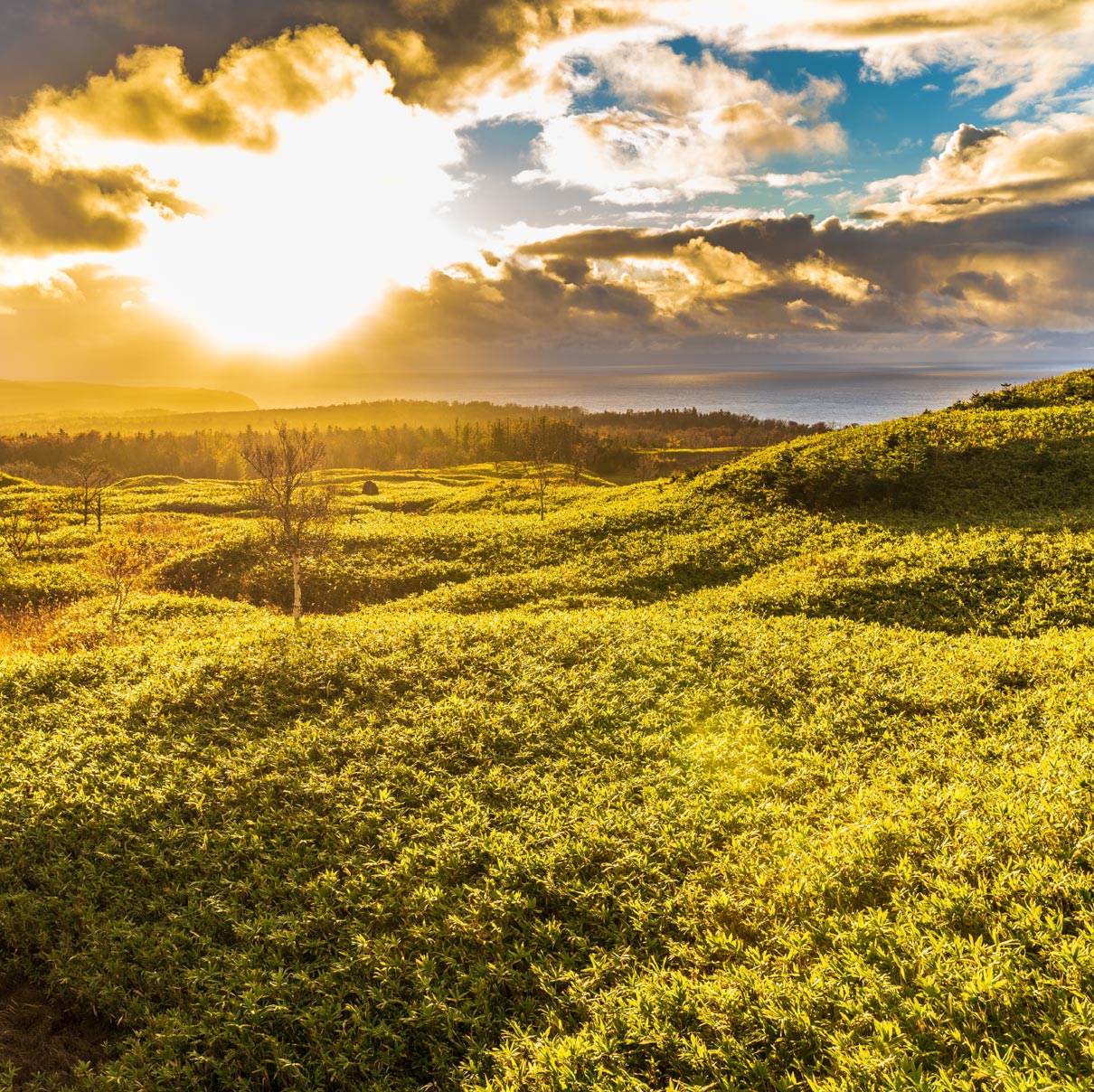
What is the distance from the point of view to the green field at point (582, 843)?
7312 millimetres

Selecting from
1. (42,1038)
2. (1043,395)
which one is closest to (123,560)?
(42,1038)

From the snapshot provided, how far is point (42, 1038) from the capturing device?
8.90m

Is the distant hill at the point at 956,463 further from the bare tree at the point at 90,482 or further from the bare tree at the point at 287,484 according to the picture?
the bare tree at the point at 90,482

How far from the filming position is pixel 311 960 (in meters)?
9.34

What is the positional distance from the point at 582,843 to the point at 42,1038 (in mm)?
9119

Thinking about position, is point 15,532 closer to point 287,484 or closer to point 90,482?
point 90,482

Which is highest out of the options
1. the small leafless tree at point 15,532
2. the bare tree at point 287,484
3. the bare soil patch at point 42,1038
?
the bare tree at point 287,484

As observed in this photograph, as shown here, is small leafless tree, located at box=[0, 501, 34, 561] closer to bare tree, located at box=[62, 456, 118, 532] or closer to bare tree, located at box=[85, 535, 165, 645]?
bare tree, located at box=[85, 535, 165, 645]

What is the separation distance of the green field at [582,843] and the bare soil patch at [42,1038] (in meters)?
0.20

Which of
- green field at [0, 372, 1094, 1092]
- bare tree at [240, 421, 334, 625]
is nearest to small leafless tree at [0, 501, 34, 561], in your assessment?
green field at [0, 372, 1094, 1092]

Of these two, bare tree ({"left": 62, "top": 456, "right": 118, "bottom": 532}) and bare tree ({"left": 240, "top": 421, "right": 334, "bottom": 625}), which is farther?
bare tree ({"left": 62, "top": 456, "right": 118, "bottom": 532})

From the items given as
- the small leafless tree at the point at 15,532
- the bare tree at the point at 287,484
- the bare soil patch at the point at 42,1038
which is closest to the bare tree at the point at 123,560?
the small leafless tree at the point at 15,532

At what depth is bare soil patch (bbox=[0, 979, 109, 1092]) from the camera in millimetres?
8336

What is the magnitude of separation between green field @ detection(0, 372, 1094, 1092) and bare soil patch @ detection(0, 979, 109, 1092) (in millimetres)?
199
